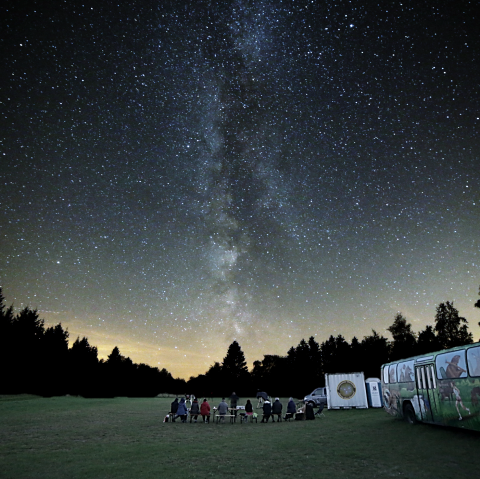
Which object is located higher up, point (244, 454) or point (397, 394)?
point (397, 394)

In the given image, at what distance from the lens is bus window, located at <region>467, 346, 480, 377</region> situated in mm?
13133

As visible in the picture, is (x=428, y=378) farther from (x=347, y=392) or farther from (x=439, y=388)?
(x=347, y=392)

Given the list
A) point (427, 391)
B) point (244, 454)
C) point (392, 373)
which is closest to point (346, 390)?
point (392, 373)

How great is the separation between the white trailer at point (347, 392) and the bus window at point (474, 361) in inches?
794

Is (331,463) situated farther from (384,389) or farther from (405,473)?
(384,389)

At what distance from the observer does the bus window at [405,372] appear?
1794 cm

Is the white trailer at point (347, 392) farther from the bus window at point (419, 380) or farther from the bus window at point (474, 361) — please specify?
the bus window at point (474, 361)

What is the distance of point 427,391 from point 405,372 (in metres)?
2.10

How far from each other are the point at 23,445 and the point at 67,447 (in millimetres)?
1819

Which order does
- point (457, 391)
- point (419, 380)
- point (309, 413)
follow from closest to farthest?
point (457, 391) → point (419, 380) → point (309, 413)

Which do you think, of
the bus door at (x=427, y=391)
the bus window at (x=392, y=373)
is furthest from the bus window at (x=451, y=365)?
the bus window at (x=392, y=373)

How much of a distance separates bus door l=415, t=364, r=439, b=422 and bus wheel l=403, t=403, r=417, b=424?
1035mm

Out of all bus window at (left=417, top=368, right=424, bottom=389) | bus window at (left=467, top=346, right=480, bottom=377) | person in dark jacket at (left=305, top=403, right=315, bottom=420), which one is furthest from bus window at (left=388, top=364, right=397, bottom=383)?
→ person in dark jacket at (left=305, top=403, right=315, bottom=420)

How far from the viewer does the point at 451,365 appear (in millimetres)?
14719
